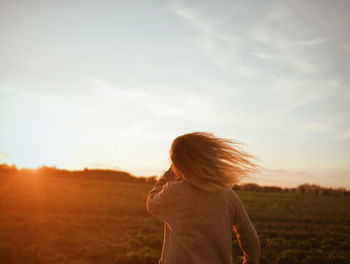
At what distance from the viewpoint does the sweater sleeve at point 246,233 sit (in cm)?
205

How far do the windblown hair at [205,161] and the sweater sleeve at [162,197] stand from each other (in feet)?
0.45

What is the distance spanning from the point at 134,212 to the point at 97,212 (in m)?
2.26

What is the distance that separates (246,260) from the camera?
2188 mm

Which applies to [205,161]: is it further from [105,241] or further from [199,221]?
[105,241]

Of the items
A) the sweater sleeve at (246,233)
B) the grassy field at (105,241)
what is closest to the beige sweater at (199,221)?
the sweater sleeve at (246,233)

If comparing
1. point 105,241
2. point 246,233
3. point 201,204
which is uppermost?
point 201,204

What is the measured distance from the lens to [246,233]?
6.86 ft

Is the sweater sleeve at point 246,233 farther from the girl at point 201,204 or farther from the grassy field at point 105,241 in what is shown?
the grassy field at point 105,241

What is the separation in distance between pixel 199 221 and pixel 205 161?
16.4 inches

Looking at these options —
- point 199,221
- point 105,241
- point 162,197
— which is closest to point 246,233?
point 199,221

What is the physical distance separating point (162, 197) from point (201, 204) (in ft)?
0.90

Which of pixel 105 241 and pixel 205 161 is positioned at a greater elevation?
pixel 205 161

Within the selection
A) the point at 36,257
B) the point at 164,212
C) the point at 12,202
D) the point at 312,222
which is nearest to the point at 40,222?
the point at 36,257

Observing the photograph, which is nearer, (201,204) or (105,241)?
(201,204)
